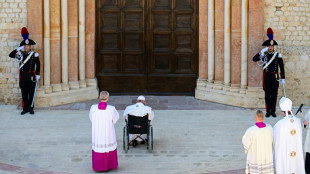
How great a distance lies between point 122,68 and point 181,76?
1517 millimetres

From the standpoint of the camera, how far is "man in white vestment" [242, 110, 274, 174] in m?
7.90

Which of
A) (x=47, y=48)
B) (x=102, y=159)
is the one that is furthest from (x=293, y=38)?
(x=102, y=159)

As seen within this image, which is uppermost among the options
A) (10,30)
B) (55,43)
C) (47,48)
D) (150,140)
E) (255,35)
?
(10,30)

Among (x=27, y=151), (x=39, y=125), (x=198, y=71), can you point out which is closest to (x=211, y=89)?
(x=198, y=71)

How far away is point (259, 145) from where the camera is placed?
312 inches

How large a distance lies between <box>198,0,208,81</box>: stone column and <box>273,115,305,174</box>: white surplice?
721 cm

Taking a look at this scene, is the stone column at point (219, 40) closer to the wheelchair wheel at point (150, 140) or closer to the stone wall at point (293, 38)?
the stone wall at point (293, 38)

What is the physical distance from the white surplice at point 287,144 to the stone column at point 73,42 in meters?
7.67

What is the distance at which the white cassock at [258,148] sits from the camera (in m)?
7.90

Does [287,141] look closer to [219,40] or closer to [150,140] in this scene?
[150,140]

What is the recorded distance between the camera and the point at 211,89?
586 inches

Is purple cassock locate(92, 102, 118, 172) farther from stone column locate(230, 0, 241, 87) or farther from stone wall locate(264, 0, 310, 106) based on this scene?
stone wall locate(264, 0, 310, 106)

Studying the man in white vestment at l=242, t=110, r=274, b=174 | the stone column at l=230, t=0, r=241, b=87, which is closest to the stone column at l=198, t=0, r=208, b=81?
the stone column at l=230, t=0, r=241, b=87

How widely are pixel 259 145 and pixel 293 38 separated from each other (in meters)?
6.81
